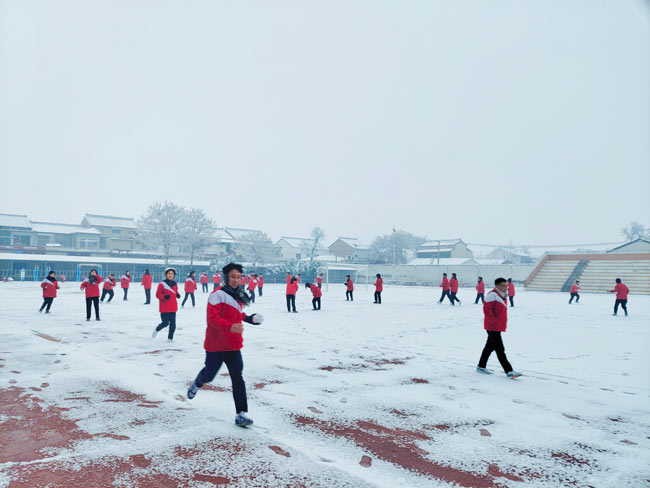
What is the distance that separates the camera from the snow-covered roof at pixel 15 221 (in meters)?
50.9

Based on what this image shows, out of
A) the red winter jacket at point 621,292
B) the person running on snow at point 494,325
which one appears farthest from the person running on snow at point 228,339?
the red winter jacket at point 621,292

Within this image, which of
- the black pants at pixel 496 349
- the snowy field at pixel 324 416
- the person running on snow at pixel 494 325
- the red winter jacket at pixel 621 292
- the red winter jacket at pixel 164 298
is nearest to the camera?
the snowy field at pixel 324 416

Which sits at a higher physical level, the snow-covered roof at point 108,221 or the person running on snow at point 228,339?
the snow-covered roof at point 108,221

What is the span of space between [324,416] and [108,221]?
2435 inches

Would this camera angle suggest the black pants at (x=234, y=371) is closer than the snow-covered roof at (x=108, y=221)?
Yes

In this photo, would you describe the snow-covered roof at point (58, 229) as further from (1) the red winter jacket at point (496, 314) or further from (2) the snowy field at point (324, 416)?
(1) the red winter jacket at point (496, 314)

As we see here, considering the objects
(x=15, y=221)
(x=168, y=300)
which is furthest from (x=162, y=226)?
(x=168, y=300)

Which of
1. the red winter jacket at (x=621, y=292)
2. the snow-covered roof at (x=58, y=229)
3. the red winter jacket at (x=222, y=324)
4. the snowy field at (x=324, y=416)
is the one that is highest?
the snow-covered roof at (x=58, y=229)

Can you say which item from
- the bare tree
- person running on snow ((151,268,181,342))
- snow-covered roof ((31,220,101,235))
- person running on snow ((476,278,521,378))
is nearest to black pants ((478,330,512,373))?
person running on snow ((476,278,521,378))

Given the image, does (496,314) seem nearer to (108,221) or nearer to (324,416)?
(324,416)

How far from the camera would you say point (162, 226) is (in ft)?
173

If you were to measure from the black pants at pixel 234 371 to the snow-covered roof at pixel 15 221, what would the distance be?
58.0m

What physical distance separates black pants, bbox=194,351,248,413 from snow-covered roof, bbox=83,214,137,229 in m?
59.5

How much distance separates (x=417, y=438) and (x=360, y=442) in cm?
58
